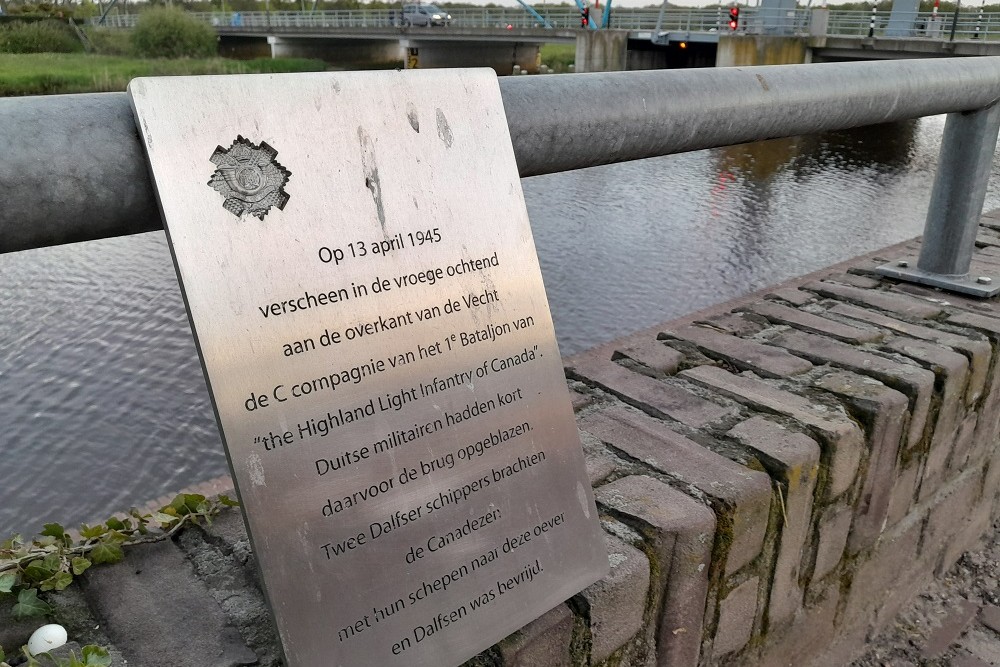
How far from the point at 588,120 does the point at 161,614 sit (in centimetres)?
91

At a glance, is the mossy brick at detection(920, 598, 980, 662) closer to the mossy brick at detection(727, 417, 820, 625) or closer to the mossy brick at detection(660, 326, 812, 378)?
the mossy brick at detection(727, 417, 820, 625)

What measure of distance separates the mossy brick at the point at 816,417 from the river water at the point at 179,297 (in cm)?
242

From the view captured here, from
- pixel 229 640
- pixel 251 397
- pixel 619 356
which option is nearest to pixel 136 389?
pixel 619 356

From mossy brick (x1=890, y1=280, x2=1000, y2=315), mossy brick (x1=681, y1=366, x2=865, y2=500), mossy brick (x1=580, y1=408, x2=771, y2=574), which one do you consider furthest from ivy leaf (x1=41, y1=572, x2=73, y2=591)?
mossy brick (x1=890, y1=280, x2=1000, y2=315)

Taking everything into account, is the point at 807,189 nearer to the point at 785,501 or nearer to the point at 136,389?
the point at 136,389

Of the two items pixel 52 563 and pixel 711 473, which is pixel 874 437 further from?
pixel 52 563

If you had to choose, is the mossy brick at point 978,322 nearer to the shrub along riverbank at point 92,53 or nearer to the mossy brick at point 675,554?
the mossy brick at point 675,554

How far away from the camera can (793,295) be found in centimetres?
243

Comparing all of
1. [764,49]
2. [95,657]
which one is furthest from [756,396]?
[764,49]


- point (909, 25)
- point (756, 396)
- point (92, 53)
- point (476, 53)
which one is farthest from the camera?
point (476, 53)

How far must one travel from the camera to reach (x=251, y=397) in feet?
2.54

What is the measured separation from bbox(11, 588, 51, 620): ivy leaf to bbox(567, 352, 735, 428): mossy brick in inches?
43.8

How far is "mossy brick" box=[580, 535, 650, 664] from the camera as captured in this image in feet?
3.61

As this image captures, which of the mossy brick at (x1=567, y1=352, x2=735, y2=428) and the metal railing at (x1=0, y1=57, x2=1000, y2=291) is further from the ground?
the metal railing at (x1=0, y1=57, x2=1000, y2=291)
